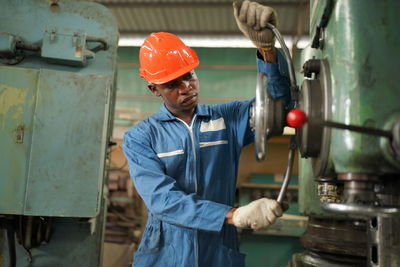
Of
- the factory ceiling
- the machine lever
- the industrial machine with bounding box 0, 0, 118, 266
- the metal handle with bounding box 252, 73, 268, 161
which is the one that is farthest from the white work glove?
the factory ceiling

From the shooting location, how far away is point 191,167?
3.67ft

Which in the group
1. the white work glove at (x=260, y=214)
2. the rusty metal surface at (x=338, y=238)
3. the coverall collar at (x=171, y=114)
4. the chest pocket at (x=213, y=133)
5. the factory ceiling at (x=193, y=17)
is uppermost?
the factory ceiling at (x=193, y=17)

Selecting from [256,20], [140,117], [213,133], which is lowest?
[213,133]

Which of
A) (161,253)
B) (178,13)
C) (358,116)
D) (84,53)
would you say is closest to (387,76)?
(358,116)

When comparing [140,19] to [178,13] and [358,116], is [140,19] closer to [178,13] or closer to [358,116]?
[178,13]

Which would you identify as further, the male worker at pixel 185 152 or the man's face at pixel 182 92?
the man's face at pixel 182 92

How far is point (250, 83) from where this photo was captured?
→ 3.97 meters

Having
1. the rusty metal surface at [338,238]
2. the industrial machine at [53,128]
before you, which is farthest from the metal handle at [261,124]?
the industrial machine at [53,128]

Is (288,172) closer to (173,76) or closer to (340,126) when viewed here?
(340,126)

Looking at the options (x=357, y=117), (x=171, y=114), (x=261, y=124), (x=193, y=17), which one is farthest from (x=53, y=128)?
(x=193, y=17)

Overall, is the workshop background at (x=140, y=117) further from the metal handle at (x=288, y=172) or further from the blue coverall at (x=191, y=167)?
A: the blue coverall at (x=191, y=167)

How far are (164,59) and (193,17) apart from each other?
268 cm

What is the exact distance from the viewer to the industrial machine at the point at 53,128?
1425mm

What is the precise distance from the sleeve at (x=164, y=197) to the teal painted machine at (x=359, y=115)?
29cm
